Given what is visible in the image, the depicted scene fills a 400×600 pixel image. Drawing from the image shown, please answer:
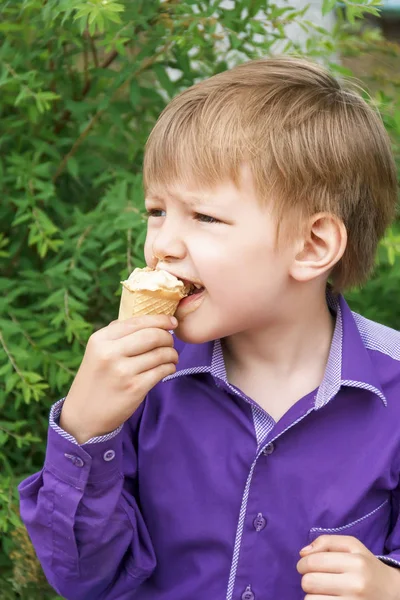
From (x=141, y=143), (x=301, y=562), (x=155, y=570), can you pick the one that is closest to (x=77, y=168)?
(x=141, y=143)

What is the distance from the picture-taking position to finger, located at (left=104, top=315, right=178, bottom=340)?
169 centimetres

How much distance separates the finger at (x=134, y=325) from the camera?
1689mm

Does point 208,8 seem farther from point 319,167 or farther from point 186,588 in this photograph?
point 186,588

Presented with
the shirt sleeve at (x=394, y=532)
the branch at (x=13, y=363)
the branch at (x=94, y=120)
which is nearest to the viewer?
the shirt sleeve at (x=394, y=532)

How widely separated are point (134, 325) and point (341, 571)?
1.92ft

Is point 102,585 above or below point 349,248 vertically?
below

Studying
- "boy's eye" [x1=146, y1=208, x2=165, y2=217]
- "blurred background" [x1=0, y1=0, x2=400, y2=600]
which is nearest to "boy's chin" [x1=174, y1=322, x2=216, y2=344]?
"boy's eye" [x1=146, y1=208, x2=165, y2=217]

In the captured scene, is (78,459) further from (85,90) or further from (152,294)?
(85,90)

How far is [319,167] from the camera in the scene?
5.96 ft

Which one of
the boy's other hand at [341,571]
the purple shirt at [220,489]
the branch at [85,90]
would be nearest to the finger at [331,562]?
the boy's other hand at [341,571]

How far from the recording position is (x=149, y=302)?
169 cm

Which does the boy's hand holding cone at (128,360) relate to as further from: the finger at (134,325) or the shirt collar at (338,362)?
the shirt collar at (338,362)

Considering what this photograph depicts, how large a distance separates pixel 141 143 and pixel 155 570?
1.36 metres

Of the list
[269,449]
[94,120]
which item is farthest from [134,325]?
[94,120]
